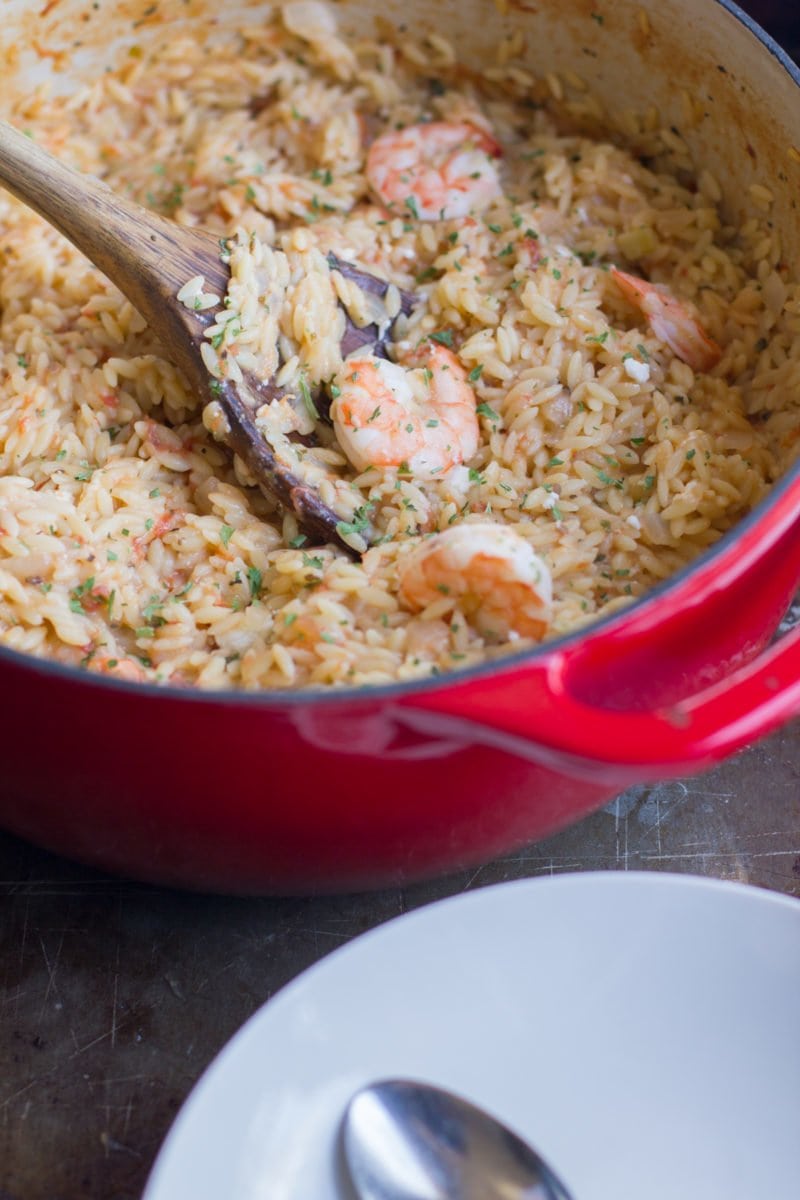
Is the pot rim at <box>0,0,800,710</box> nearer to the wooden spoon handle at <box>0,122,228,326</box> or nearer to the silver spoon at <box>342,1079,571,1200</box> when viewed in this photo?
the silver spoon at <box>342,1079,571,1200</box>

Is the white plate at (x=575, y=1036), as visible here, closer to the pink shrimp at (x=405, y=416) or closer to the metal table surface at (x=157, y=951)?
the metal table surface at (x=157, y=951)

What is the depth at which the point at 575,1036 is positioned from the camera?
1842 mm

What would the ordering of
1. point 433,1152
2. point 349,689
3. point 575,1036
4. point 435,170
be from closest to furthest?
point 349,689 → point 433,1152 → point 575,1036 → point 435,170

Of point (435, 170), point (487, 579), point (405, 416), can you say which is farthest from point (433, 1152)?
point (435, 170)

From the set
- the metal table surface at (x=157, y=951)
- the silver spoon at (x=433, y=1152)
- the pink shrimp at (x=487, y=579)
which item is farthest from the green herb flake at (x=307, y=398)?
the silver spoon at (x=433, y=1152)

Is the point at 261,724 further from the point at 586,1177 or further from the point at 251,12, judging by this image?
the point at 251,12

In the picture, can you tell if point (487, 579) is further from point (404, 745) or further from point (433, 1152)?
point (433, 1152)

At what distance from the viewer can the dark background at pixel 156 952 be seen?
1976mm

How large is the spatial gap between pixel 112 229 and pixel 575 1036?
1.56 m

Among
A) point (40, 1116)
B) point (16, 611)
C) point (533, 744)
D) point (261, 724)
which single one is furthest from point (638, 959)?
point (16, 611)

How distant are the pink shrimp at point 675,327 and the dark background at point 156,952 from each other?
728mm

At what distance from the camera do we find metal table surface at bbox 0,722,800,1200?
1.98m

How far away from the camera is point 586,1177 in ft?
5.78

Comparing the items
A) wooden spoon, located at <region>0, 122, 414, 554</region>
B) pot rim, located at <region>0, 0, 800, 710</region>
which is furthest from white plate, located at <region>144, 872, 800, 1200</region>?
wooden spoon, located at <region>0, 122, 414, 554</region>
